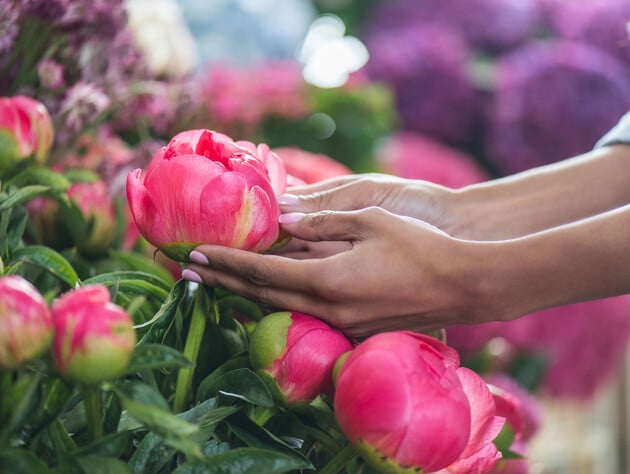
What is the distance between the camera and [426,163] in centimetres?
110

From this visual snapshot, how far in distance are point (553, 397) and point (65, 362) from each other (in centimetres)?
93

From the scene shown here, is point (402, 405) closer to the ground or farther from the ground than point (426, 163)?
farther from the ground

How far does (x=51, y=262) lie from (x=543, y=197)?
371 millimetres

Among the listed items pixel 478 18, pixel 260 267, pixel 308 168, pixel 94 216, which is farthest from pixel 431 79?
pixel 260 267

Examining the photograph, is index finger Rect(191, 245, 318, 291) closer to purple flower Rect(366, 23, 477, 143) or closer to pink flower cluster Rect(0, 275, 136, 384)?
pink flower cluster Rect(0, 275, 136, 384)

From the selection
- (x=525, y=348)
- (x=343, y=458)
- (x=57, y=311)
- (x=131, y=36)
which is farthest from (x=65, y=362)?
(x=525, y=348)

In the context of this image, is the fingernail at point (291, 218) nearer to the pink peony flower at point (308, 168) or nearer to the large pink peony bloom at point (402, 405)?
the large pink peony bloom at point (402, 405)

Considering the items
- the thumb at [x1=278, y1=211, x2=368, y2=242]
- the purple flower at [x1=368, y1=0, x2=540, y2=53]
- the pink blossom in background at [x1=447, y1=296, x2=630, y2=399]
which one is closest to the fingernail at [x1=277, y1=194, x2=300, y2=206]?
the thumb at [x1=278, y1=211, x2=368, y2=242]

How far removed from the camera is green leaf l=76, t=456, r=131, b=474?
0.31m

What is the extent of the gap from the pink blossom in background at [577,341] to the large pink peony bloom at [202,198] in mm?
609

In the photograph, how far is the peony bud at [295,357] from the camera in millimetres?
372

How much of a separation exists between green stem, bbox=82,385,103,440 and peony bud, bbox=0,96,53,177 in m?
0.20

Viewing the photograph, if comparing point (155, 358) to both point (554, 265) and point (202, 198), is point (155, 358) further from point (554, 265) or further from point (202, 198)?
point (554, 265)

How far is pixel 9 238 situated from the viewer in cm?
45
